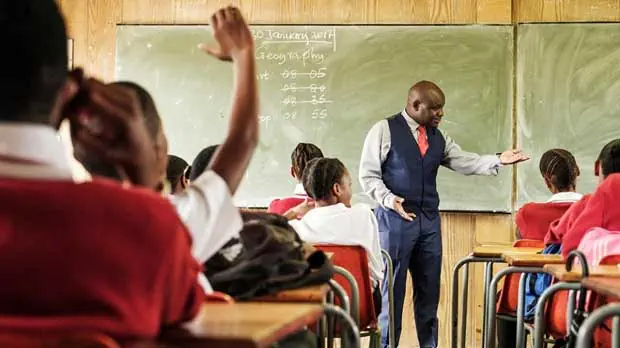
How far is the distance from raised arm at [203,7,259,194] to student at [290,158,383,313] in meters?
2.22

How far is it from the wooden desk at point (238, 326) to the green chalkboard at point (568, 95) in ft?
16.0

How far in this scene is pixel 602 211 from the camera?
3748 millimetres

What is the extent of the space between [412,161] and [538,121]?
900 mm

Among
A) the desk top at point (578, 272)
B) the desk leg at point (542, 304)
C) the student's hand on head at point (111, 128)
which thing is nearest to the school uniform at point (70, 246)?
the student's hand on head at point (111, 128)

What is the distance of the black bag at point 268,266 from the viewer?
239 cm

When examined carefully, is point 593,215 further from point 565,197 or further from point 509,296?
point 565,197

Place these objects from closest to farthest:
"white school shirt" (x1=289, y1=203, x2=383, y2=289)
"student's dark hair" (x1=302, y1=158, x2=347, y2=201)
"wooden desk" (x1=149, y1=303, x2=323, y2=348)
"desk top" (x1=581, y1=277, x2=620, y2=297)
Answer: "wooden desk" (x1=149, y1=303, x2=323, y2=348), "desk top" (x1=581, y1=277, x2=620, y2=297), "white school shirt" (x1=289, y1=203, x2=383, y2=289), "student's dark hair" (x1=302, y1=158, x2=347, y2=201)

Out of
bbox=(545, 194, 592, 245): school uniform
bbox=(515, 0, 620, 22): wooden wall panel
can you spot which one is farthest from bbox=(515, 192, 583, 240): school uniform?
bbox=(515, 0, 620, 22): wooden wall panel

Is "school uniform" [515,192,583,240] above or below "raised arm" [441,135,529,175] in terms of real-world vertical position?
below

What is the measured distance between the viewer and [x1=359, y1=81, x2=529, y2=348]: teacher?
19.3 feet

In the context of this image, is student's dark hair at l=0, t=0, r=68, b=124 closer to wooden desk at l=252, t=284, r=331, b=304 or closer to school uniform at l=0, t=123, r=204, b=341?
school uniform at l=0, t=123, r=204, b=341

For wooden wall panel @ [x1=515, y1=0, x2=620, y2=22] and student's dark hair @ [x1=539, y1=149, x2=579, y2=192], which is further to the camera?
wooden wall panel @ [x1=515, y1=0, x2=620, y2=22]

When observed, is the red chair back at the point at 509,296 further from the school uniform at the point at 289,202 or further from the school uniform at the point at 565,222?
the school uniform at the point at 289,202

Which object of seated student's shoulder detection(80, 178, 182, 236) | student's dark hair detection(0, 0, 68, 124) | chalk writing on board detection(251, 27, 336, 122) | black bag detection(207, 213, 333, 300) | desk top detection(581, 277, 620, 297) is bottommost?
desk top detection(581, 277, 620, 297)
